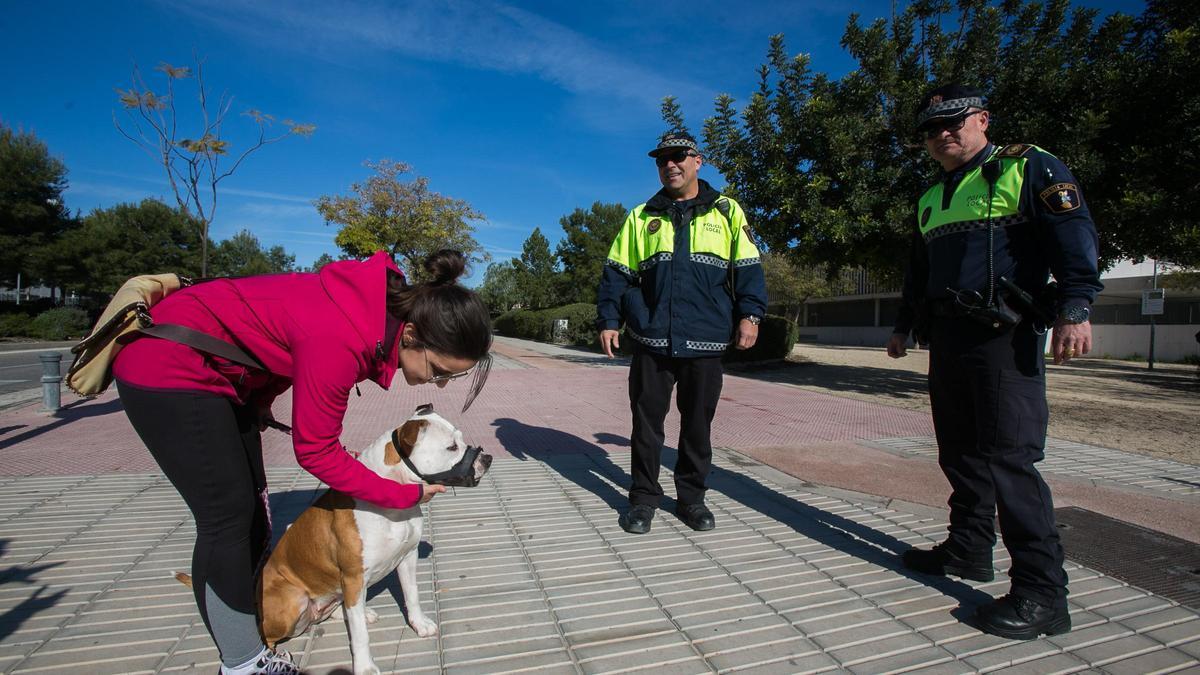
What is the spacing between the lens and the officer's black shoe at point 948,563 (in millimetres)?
2787

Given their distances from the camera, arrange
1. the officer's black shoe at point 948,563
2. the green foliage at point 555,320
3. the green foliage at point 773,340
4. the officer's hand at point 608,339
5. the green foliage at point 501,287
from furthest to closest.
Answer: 1. the green foliage at point 501,287
2. the green foliage at point 555,320
3. the green foliage at point 773,340
4. the officer's hand at point 608,339
5. the officer's black shoe at point 948,563

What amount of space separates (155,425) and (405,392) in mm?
8663

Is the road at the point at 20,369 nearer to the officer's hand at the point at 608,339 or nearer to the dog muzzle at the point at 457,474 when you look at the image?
the officer's hand at the point at 608,339

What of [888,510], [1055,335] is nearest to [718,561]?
[888,510]

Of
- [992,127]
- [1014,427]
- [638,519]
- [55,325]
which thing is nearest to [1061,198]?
[1014,427]

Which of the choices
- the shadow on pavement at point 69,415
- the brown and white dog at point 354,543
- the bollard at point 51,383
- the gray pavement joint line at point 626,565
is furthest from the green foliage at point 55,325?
the brown and white dog at point 354,543

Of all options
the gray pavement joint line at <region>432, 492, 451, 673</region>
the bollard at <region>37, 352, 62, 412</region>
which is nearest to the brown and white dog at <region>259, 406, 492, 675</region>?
the gray pavement joint line at <region>432, 492, 451, 673</region>

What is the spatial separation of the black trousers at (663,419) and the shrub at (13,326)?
124 ft

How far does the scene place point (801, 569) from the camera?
116 inches

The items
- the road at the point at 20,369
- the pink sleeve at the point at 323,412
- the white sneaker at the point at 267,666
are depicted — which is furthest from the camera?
the road at the point at 20,369

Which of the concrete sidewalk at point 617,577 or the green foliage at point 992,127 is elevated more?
A: the green foliage at point 992,127

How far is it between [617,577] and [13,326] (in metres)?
38.4

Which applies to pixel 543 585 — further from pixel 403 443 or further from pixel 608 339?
pixel 608 339

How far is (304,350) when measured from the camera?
1.71 meters
